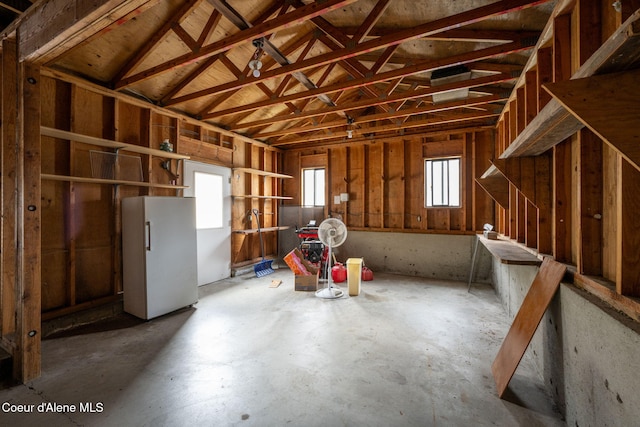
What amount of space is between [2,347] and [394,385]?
3.42 m

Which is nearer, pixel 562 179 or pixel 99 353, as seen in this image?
pixel 562 179

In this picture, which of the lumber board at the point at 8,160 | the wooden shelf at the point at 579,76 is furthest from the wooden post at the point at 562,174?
the lumber board at the point at 8,160

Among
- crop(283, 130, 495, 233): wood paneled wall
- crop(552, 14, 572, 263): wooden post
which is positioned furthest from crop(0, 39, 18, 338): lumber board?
crop(283, 130, 495, 233): wood paneled wall

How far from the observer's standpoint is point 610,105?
39.1 inches

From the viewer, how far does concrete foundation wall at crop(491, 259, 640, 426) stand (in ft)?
3.79

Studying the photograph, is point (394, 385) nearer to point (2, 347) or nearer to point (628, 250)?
point (628, 250)

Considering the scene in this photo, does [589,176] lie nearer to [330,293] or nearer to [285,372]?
[285,372]

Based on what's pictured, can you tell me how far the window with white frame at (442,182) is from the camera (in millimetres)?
5309

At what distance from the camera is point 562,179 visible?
6.44 ft

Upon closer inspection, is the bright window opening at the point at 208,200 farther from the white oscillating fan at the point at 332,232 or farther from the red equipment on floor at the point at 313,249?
the white oscillating fan at the point at 332,232

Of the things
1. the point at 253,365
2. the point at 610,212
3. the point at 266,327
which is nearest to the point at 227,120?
the point at 266,327

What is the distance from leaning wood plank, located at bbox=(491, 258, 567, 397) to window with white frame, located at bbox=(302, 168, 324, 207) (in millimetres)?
4877

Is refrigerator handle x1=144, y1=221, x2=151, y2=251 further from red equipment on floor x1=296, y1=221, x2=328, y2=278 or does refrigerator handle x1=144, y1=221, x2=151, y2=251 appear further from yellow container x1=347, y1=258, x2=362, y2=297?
yellow container x1=347, y1=258, x2=362, y2=297

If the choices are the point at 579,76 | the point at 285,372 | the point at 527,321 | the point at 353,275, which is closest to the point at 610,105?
the point at 579,76
